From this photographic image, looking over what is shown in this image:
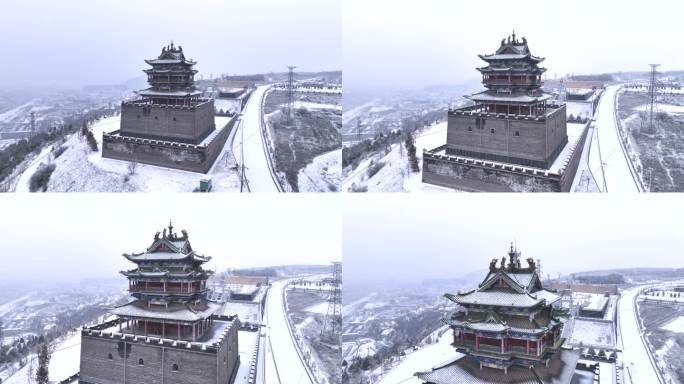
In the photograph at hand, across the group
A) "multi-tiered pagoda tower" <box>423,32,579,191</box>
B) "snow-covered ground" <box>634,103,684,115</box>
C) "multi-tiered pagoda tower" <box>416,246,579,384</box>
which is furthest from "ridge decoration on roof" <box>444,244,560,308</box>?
"snow-covered ground" <box>634,103,684,115</box>

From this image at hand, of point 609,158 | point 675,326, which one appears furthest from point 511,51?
point 675,326

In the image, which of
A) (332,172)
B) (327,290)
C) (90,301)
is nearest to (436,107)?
(332,172)

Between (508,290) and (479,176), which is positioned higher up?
(479,176)

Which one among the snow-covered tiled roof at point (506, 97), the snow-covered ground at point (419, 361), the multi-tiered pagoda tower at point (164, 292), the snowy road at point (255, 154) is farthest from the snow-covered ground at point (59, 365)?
the snow-covered tiled roof at point (506, 97)

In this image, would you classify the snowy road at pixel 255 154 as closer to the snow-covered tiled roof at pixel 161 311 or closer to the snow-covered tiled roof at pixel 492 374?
the snow-covered tiled roof at pixel 161 311

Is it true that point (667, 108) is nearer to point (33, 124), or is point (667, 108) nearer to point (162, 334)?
point (162, 334)

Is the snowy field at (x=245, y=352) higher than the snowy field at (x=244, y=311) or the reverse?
higher
